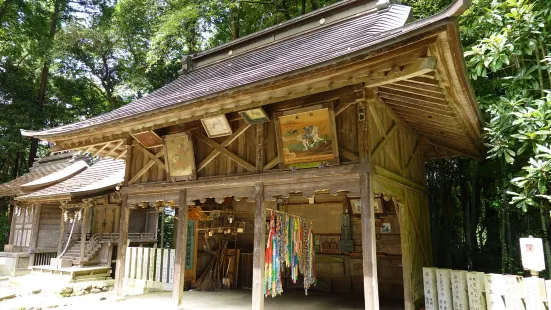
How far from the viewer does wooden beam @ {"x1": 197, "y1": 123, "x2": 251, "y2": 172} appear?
703cm

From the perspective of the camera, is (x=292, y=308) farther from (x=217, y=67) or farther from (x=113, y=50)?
(x=113, y=50)

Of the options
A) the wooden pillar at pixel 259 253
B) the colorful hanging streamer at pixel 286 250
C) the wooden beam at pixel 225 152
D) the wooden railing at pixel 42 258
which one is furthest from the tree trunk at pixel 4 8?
the colorful hanging streamer at pixel 286 250

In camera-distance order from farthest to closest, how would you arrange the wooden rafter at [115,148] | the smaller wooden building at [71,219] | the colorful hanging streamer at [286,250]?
the smaller wooden building at [71,219]
the wooden rafter at [115,148]
the colorful hanging streamer at [286,250]

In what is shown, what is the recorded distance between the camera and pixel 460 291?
248 inches

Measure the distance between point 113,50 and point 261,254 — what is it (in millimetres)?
20479

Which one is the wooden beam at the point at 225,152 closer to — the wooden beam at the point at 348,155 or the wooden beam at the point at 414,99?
the wooden beam at the point at 348,155

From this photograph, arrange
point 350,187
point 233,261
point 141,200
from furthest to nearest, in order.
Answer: point 233,261, point 141,200, point 350,187

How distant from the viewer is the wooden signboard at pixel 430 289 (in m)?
6.79

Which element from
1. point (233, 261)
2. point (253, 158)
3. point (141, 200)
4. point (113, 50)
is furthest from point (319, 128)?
point (113, 50)

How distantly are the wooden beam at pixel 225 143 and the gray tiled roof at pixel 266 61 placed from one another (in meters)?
0.91

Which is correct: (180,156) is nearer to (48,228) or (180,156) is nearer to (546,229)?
(546,229)

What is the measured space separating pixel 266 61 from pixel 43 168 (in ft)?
55.7

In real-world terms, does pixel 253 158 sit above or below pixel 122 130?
below

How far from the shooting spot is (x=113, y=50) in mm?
22234
